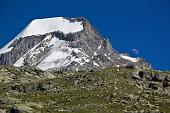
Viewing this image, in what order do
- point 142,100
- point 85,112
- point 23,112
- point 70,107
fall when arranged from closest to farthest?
point 23,112
point 85,112
point 70,107
point 142,100

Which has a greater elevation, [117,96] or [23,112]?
[117,96]

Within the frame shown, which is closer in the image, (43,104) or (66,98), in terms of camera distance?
(43,104)

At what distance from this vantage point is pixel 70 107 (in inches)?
6983


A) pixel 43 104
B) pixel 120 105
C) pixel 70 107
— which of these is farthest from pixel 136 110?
pixel 43 104

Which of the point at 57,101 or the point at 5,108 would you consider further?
the point at 57,101

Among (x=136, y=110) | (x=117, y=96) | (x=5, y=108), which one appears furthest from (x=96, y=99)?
(x=5, y=108)

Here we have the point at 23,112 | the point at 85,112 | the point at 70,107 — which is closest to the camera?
the point at 23,112

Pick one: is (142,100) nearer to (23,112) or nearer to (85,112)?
(85,112)

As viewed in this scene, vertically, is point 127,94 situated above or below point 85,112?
above

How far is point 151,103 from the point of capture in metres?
191

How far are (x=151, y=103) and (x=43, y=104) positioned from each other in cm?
4077

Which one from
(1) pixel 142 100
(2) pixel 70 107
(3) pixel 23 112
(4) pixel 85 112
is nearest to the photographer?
(3) pixel 23 112

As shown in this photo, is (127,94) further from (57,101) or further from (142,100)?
(57,101)

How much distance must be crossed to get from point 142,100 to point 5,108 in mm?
54587
